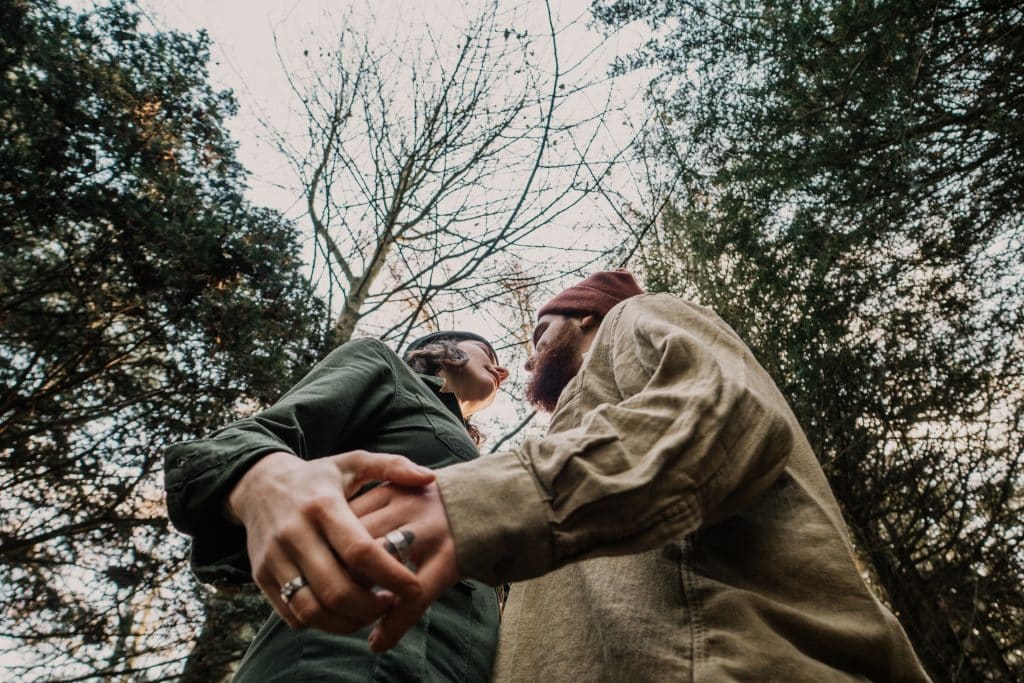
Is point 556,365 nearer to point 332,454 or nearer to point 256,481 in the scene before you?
point 332,454

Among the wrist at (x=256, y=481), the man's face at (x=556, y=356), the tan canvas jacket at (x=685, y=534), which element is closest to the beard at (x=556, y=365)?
the man's face at (x=556, y=356)

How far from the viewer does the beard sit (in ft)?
7.59

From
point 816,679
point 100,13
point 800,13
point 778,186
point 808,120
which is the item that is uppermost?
point 100,13

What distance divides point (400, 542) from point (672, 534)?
0.35m

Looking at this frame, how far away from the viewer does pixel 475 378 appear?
9.21ft

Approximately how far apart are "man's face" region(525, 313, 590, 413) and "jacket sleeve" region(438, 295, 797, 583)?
1379 millimetres

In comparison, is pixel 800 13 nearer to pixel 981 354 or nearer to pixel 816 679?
pixel 981 354

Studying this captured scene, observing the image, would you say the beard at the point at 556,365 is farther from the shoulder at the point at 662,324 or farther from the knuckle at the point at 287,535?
the knuckle at the point at 287,535

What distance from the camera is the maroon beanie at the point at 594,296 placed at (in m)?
2.32

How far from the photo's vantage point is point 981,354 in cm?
492

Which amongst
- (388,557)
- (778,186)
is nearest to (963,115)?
(778,186)

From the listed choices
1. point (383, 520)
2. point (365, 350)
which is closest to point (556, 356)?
point (365, 350)

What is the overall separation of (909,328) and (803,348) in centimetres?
96

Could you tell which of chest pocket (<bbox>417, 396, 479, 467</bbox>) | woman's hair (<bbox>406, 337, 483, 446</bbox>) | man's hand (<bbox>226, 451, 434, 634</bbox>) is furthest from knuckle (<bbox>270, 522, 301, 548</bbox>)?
woman's hair (<bbox>406, 337, 483, 446</bbox>)
